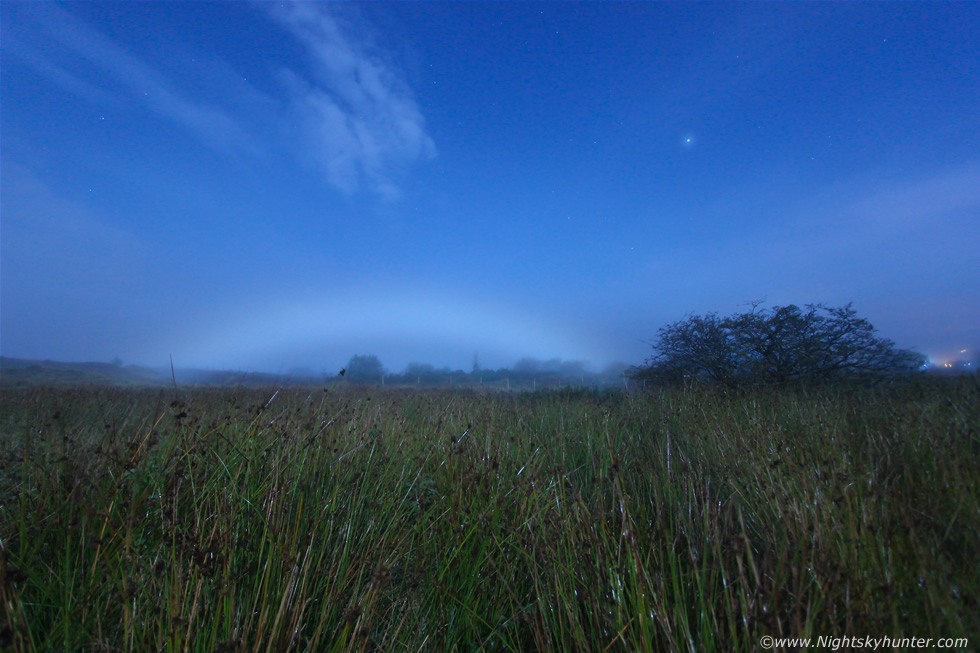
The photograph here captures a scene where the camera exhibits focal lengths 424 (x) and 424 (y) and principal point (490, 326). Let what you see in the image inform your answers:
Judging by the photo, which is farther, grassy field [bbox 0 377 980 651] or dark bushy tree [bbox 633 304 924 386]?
dark bushy tree [bbox 633 304 924 386]

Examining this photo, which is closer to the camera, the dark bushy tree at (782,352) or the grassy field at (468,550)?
the grassy field at (468,550)

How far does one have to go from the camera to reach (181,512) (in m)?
2.60

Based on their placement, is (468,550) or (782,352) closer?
(468,550)

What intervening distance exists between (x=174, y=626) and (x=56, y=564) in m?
1.13

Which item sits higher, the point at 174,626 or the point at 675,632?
the point at 174,626

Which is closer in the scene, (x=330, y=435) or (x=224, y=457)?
(x=224, y=457)

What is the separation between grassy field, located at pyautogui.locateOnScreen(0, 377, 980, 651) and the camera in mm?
1646

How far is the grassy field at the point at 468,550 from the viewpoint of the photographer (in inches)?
64.8

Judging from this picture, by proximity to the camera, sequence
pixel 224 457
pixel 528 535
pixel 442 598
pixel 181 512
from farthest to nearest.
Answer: pixel 224 457
pixel 528 535
pixel 181 512
pixel 442 598

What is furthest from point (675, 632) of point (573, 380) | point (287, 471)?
point (573, 380)

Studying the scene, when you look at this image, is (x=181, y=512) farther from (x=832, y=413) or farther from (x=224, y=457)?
(x=832, y=413)

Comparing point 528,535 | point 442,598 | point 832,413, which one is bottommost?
point 442,598

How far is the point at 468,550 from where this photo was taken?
9.00 feet

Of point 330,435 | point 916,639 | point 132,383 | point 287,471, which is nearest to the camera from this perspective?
point 916,639
